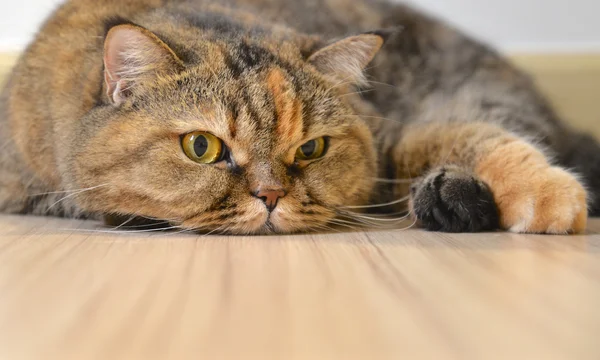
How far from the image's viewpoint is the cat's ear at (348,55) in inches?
59.9

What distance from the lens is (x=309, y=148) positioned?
4.82ft

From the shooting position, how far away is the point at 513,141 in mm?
Answer: 1615

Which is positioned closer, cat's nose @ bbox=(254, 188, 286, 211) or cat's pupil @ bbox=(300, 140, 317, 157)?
cat's nose @ bbox=(254, 188, 286, 211)

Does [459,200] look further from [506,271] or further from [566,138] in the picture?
[566,138]

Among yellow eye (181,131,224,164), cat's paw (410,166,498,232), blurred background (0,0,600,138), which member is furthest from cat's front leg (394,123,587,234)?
blurred background (0,0,600,138)

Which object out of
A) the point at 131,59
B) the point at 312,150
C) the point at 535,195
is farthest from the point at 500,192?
A: the point at 131,59

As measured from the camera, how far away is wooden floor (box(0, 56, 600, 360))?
27.4 inches

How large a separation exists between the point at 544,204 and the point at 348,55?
1.90 ft

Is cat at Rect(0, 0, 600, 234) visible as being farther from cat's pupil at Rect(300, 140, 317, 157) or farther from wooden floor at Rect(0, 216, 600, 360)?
wooden floor at Rect(0, 216, 600, 360)

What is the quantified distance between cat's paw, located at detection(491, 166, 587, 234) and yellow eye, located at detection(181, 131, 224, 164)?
25.6 inches

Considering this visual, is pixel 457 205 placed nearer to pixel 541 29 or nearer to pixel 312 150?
pixel 312 150

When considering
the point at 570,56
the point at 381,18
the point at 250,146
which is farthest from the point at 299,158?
the point at 570,56

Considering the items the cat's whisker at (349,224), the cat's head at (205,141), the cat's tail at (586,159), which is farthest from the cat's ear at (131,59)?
the cat's tail at (586,159)

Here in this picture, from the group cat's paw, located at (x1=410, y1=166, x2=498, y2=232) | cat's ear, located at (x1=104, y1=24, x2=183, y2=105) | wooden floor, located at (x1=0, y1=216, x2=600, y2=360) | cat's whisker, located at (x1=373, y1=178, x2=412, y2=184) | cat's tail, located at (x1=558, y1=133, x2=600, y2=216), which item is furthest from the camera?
cat's tail, located at (x1=558, y1=133, x2=600, y2=216)
